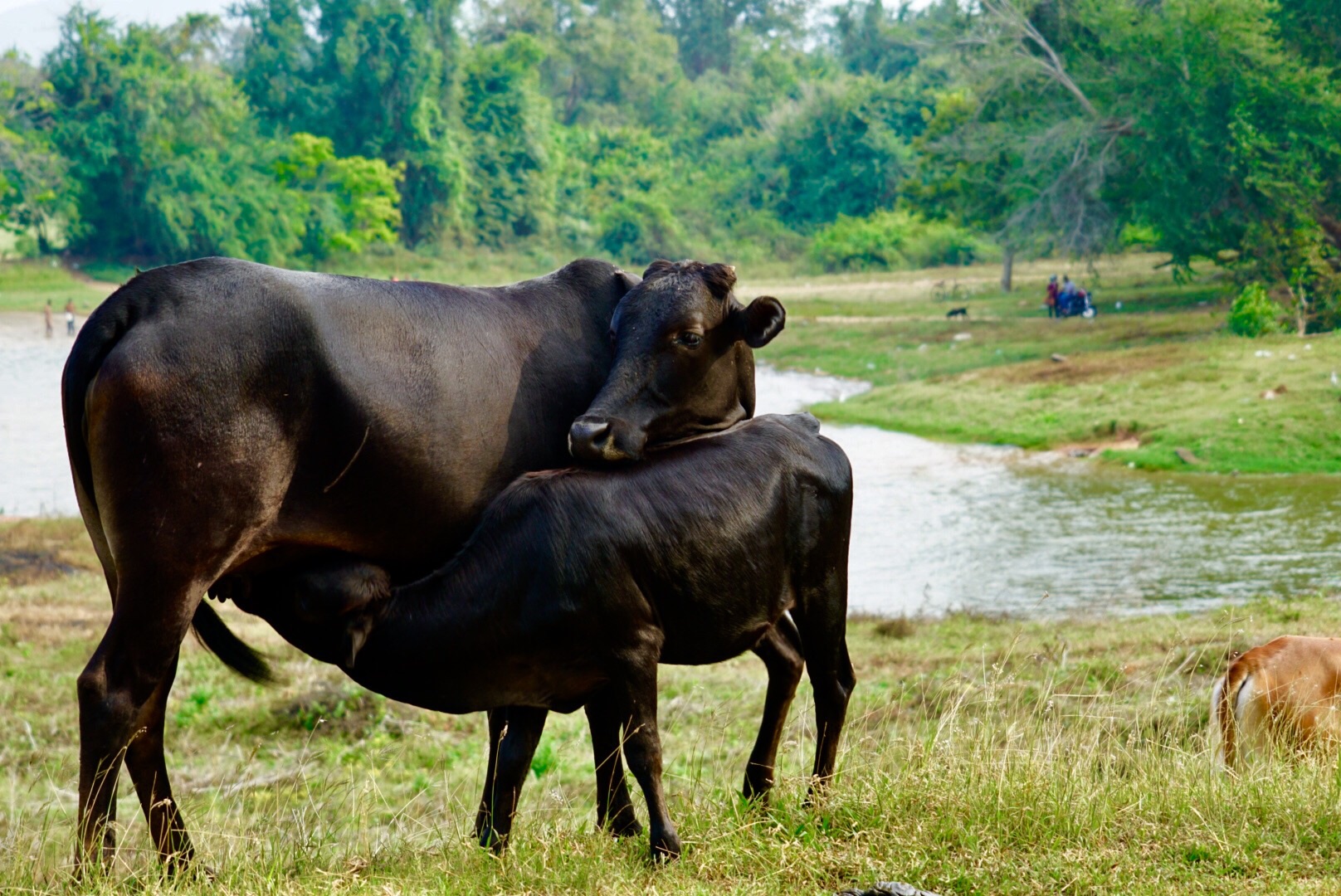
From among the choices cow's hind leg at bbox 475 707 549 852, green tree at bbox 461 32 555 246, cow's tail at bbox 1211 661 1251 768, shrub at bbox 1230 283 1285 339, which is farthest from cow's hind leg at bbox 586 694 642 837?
green tree at bbox 461 32 555 246

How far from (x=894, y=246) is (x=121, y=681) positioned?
62.8m

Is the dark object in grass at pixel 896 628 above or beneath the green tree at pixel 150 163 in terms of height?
beneath

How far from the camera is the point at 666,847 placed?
465 cm

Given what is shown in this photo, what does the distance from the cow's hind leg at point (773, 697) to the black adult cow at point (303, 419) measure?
99 centimetres

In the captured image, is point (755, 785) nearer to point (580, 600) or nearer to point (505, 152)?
point (580, 600)

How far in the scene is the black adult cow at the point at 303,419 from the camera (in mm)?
4195

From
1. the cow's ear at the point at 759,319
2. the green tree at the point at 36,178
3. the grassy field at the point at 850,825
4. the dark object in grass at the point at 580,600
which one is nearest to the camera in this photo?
the grassy field at the point at 850,825

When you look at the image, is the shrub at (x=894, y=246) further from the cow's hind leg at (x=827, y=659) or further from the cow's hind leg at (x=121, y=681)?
the cow's hind leg at (x=121, y=681)

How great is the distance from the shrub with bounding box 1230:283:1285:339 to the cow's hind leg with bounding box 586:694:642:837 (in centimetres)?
2820

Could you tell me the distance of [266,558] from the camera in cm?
452

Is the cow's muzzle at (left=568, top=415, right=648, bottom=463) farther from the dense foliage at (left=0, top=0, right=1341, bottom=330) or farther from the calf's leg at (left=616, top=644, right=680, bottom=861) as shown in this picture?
the dense foliage at (left=0, top=0, right=1341, bottom=330)

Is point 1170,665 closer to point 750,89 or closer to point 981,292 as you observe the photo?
point 981,292

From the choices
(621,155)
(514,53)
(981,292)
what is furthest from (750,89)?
(981,292)

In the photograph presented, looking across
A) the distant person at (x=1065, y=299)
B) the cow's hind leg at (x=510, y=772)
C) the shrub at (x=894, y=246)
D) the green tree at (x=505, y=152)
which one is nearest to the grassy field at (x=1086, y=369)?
the distant person at (x=1065, y=299)
